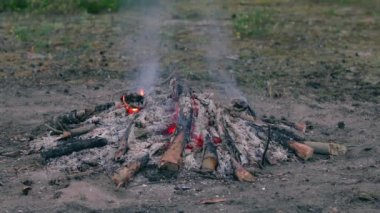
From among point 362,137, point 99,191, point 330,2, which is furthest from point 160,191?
point 330,2

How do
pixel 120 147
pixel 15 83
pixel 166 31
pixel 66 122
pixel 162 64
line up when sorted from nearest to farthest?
pixel 120 147 < pixel 66 122 < pixel 15 83 < pixel 162 64 < pixel 166 31

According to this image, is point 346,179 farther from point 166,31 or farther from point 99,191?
point 166,31

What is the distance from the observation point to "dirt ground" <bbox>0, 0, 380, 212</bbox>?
241 inches

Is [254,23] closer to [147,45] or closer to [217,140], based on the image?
[147,45]

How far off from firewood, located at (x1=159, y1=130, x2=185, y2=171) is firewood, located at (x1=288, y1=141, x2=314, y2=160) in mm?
1180

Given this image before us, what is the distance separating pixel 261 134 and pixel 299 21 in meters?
6.95

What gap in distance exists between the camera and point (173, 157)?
6406 mm

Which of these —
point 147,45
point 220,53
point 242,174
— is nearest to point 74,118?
point 242,174

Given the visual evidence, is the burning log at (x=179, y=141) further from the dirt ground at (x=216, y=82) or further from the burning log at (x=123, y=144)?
the burning log at (x=123, y=144)

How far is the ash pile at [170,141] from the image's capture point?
6.49 metres

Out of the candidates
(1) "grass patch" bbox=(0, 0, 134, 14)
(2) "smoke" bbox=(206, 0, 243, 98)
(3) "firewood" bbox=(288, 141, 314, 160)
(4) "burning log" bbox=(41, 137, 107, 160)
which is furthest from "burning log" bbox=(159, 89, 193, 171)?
(1) "grass patch" bbox=(0, 0, 134, 14)

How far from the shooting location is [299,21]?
44.8 feet

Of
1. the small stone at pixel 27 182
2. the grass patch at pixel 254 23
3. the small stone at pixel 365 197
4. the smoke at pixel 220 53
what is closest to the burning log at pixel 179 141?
the small stone at pixel 27 182

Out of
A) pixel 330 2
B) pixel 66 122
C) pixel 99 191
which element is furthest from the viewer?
pixel 330 2
